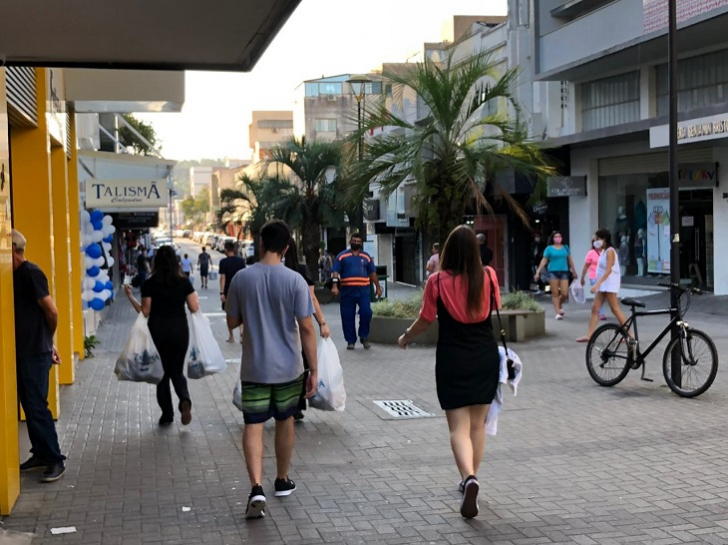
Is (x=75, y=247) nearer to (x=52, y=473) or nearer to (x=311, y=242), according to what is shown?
(x=52, y=473)

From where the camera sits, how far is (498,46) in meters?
30.3

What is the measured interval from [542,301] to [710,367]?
1547cm

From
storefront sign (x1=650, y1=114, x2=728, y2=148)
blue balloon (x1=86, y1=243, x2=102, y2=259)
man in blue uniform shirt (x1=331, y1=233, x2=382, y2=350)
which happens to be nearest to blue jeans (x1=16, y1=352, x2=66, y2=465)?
man in blue uniform shirt (x1=331, y1=233, x2=382, y2=350)

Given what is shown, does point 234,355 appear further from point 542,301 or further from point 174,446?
point 542,301

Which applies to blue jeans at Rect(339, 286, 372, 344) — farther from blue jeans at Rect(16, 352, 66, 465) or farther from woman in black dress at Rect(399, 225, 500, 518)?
woman in black dress at Rect(399, 225, 500, 518)

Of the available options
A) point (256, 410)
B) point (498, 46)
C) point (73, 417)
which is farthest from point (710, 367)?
point (498, 46)

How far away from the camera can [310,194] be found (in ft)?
109

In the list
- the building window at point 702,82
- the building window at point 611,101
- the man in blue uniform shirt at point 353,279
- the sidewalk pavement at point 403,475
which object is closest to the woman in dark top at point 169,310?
the sidewalk pavement at point 403,475

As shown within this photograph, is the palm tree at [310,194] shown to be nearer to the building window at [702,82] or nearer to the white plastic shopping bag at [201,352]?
the building window at [702,82]

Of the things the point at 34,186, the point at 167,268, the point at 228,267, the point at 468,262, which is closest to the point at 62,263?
the point at 34,186

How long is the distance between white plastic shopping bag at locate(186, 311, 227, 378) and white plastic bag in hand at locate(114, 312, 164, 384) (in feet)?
1.03

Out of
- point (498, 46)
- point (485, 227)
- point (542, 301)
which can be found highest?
point (498, 46)

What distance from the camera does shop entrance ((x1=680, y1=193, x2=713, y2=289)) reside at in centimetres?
2253

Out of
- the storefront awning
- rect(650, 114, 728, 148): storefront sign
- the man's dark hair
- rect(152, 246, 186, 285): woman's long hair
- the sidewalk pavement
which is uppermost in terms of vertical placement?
rect(650, 114, 728, 148): storefront sign
